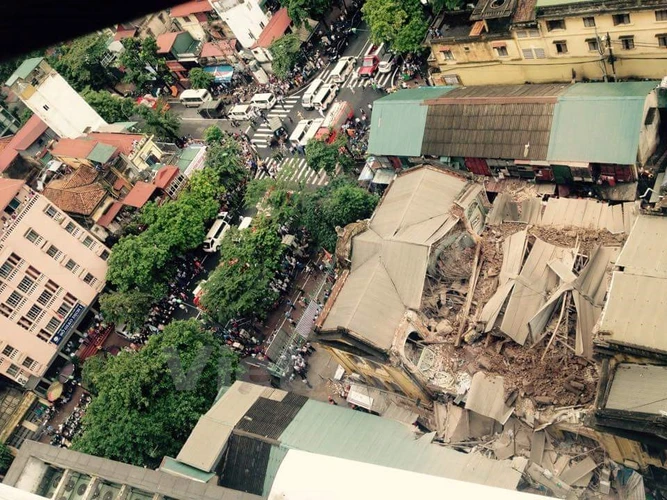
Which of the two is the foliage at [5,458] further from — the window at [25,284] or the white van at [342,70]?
the white van at [342,70]

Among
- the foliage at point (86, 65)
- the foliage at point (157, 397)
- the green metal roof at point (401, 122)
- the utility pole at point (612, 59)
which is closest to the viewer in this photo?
the foliage at point (157, 397)

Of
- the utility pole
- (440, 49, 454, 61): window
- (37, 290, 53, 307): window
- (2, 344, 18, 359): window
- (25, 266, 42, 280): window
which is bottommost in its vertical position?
(2, 344, 18, 359): window

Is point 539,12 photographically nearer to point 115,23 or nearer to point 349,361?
point 349,361

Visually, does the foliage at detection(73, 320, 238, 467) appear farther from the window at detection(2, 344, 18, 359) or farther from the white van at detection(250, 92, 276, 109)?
the white van at detection(250, 92, 276, 109)

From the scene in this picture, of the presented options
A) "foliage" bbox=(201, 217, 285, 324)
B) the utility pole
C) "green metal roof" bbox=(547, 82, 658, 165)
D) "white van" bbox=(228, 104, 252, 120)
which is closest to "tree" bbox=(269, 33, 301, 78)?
"white van" bbox=(228, 104, 252, 120)

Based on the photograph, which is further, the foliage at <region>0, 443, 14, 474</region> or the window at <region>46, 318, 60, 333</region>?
the window at <region>46, 318, 60, 333</region>

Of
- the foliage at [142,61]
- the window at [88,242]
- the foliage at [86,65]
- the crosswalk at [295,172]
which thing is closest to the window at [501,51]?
the crosswalk at [295,172]

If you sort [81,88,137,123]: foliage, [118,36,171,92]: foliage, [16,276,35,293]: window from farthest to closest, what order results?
[118,36,171,92]: foliage < [81,88,137,123]: foliage < [16,276,35,293]: window
